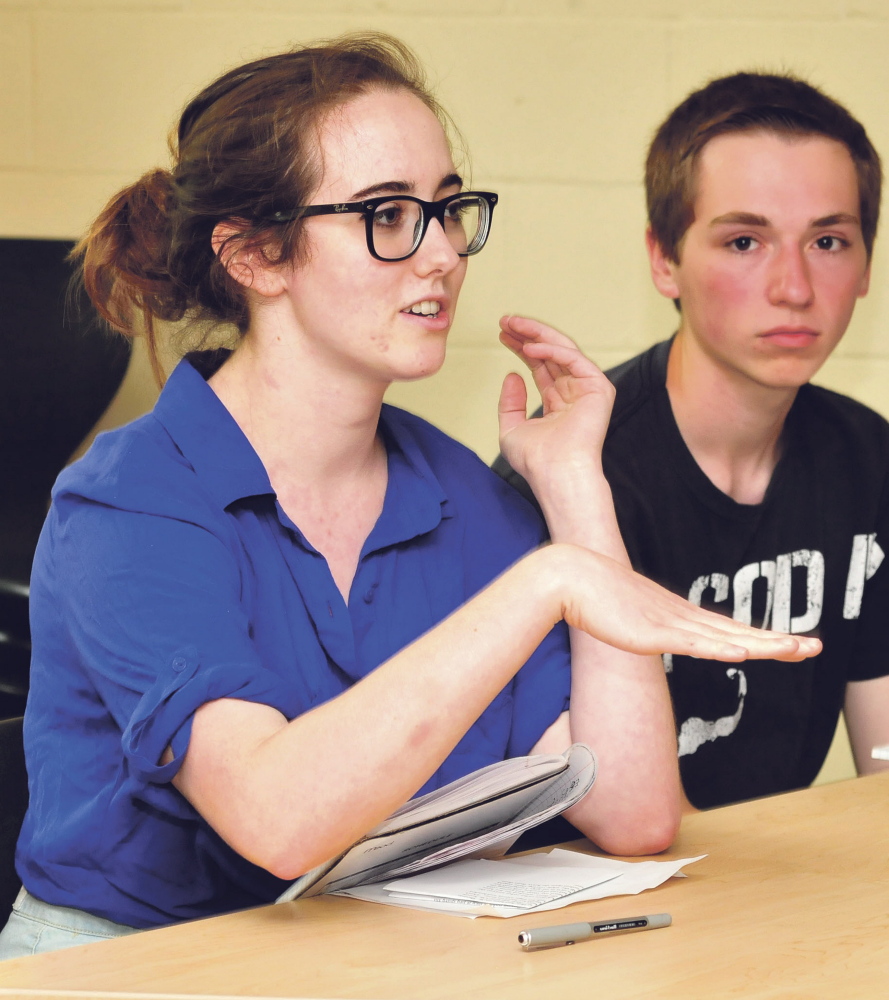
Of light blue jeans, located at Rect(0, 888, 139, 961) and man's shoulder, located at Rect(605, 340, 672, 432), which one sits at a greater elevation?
man's shoulder, located at Rect(605, 340, 672, 432)

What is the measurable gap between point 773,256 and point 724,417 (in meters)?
0.22

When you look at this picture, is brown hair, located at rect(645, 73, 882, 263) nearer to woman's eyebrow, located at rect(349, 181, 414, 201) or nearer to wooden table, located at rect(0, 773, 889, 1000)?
woman's eyebrow, located at rect(349, 181, 414, 201)

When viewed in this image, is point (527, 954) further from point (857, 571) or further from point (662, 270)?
point (662, 270)

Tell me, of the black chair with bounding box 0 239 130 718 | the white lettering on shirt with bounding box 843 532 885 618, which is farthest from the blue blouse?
the black chair with bounding box 0 239 130 718

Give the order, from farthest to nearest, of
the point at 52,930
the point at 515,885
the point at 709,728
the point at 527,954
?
the point at 709,728 → the point at 52,930 → the point at 515,885 → the point at 527,954

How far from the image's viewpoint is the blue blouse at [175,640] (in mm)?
955

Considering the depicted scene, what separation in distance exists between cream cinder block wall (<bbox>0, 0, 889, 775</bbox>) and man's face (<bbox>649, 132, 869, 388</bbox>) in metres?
0.44

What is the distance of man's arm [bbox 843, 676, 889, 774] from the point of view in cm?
170

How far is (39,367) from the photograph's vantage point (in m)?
1.95

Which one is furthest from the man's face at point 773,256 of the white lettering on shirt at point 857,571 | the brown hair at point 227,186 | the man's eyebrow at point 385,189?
the man's eyebrow at point 385,189

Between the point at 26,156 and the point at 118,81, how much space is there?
0.21m

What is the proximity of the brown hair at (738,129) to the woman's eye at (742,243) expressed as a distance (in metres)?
0.08

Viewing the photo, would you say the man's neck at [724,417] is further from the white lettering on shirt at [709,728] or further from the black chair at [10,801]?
the black chair at [10,801]

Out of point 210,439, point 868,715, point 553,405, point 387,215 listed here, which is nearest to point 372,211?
point 387,215
